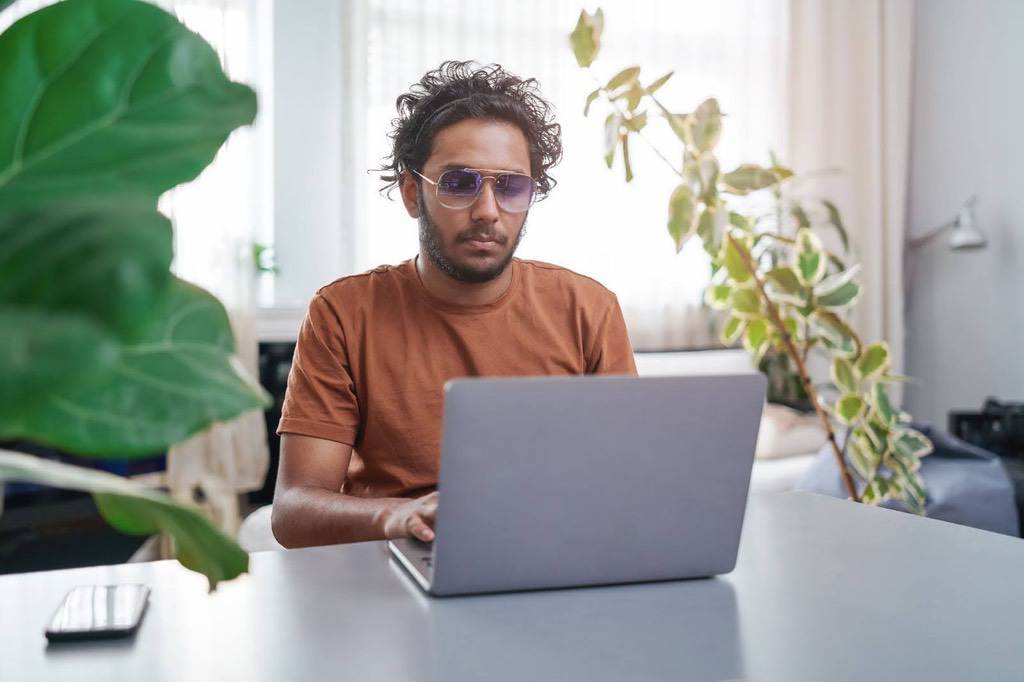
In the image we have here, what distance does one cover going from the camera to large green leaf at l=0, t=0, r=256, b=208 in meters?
0.21

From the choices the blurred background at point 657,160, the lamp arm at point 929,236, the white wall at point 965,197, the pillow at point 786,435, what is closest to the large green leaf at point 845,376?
the pillow at point 786,435

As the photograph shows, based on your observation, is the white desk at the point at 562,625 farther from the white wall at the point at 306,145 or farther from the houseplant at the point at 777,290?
the white wall at the point at 306,145

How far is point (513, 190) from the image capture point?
1688mm

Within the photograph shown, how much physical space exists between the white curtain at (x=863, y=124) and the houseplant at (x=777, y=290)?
2770 mm

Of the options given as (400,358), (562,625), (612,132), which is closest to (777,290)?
(612,132)

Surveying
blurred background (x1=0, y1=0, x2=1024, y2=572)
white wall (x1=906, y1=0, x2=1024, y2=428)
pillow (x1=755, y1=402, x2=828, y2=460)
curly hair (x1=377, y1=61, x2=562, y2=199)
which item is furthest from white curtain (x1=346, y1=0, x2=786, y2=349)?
curly hair (x1=377, y1=61, x2=562, y2=199)

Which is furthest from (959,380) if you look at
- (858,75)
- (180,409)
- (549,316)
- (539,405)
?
(180,409)

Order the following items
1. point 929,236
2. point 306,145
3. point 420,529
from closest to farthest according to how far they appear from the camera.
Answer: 1. point 420,529
2. point 306,145
3. point 929,236

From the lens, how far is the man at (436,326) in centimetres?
163

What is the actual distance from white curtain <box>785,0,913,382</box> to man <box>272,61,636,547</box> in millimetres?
2997

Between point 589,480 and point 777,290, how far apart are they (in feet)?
3.45

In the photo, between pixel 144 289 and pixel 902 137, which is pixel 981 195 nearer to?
pixel 902 137

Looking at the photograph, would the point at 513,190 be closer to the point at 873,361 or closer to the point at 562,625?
the point at 873,361

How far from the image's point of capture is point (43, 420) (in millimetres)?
194
